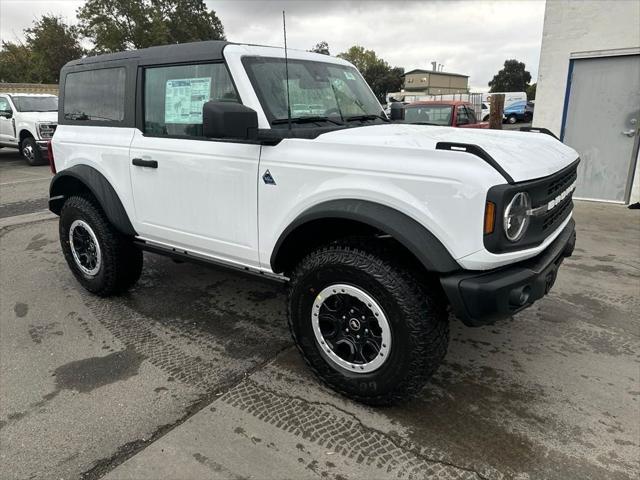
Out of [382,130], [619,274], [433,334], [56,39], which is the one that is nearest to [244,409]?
[433,334]

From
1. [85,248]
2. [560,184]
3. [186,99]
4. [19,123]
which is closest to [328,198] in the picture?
[560,184]

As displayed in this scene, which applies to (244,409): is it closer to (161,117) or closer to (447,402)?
(447,402)

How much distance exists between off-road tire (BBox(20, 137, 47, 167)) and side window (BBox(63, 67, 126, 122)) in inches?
390

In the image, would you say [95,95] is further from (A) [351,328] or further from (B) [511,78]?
(B) [511,78]

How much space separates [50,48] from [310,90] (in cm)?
3928

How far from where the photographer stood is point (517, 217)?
2195 millimetres

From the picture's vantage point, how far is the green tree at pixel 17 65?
116 feet

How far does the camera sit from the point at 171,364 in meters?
3.04

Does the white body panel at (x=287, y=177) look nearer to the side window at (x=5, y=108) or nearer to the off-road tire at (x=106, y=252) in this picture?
the off-road tire at (x=106, y=252)

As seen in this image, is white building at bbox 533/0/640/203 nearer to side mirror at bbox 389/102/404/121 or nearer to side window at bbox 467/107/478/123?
side window at bbox 467/107/478/123

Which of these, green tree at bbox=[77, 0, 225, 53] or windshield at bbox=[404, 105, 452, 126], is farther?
green tree at bbox=[77, 0, 225, 53]

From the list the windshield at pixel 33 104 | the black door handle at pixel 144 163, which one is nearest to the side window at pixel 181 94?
the black door handle at pixel 144 163

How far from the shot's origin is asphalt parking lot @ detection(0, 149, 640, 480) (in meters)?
2.21

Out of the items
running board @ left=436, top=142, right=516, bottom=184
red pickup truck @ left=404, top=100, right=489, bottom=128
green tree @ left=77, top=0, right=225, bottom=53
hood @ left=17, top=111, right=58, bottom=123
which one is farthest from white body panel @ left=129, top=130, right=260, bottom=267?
green tree @ left=77, top=0, right=225, bottom=53
